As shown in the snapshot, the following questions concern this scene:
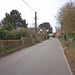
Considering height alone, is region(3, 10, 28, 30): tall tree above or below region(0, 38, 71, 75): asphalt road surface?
above

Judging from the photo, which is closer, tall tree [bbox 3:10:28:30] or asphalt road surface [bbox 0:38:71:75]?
asphalt road surface [bbox 0:38:71:75]

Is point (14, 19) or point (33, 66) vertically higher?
point (14, 19)

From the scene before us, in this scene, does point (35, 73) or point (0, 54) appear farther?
point (0, 54)

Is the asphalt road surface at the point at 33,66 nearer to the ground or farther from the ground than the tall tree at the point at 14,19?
nearer to the ground

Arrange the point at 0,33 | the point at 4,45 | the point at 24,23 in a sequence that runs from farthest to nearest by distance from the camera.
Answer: the point at 24,23 → the point at 0,33 → the point at 4,45

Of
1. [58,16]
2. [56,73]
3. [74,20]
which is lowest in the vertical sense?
[56,73]

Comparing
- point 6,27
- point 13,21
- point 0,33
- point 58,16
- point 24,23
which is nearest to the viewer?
point 58,16

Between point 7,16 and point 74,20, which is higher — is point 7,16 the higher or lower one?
the higher one

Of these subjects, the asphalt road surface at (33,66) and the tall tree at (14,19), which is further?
the tall tree at (14,19)

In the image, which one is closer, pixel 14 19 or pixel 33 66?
pixel 33 66

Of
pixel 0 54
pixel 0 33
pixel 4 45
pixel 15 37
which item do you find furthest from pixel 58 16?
pixel 0 54

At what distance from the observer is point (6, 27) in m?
39.8

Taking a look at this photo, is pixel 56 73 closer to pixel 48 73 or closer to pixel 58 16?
pixel 48 73

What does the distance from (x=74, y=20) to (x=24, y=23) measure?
47.8m
